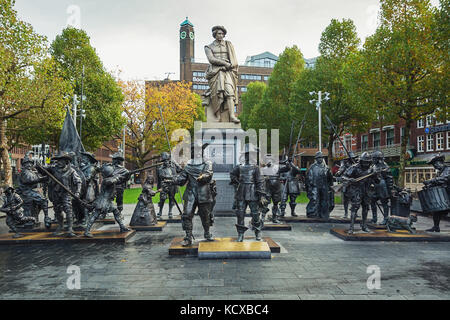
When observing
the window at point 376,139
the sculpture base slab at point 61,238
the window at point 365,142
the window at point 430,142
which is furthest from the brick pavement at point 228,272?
the window at point 365,142

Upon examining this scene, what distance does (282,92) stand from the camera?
36156mm

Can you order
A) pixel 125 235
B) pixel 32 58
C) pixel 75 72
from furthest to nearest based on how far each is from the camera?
pixel 75 72
pixel 32 58
pixel 125 235

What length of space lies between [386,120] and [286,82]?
16874mm

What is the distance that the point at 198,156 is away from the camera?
7289mm

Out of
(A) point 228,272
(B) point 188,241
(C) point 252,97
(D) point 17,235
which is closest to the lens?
(A) point 228,272

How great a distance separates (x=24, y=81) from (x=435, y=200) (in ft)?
69.8

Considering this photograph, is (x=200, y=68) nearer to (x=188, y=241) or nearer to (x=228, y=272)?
(x=188, y=241)

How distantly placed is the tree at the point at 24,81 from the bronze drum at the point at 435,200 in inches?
772

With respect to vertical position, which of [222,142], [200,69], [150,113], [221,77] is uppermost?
[200,69]

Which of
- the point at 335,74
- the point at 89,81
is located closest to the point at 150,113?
the point at 89,81

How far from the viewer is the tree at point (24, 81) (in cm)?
1806

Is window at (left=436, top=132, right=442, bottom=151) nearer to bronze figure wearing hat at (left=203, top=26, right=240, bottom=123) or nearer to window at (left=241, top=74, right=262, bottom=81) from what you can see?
bronze figure wearing hat at (left=203, top=26, right=240, bottom=123)

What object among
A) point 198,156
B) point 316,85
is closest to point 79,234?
point 198,156
